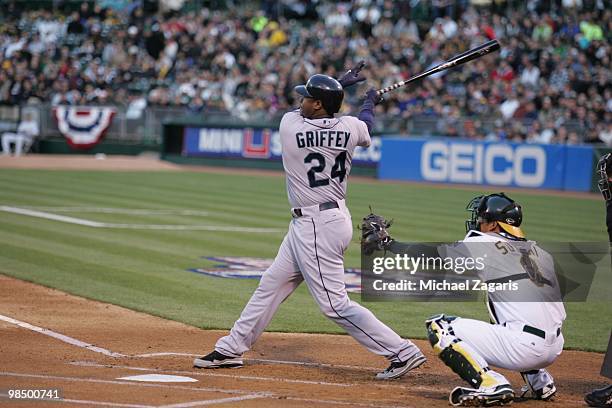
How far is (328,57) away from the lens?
103ft

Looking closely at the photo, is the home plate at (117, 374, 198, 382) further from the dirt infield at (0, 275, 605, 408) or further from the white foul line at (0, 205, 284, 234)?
the white foul line at (0, 205, 284, 234)

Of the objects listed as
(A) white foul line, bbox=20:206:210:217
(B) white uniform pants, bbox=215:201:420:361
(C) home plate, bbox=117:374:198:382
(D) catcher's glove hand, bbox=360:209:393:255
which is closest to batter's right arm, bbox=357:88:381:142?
(B) white uniform pants, bbox=215:201:420:361

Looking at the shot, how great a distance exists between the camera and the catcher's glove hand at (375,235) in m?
6.47

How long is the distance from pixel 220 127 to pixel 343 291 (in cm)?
2331

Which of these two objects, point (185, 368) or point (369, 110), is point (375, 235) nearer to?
point (369, 110)

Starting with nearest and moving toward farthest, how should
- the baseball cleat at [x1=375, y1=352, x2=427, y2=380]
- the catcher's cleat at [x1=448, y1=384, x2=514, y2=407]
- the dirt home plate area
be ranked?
the catcher's cleat at [x1=448, y1=384, x2=514, y2=407] < the dirt home plate area < the baseball cleat at [x1=375, y1=352, x2=427, y2=380]

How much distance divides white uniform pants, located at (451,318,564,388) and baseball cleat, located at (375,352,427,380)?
0.74 meters

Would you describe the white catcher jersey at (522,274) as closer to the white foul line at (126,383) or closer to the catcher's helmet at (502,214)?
A: the catcher's helmet at (502,214)

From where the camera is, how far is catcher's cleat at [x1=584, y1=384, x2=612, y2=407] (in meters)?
6.32

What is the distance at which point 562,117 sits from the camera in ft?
82.4

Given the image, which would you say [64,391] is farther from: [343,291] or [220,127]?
[220,127]

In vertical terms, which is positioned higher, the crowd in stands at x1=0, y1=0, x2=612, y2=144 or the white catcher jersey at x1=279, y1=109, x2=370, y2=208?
the crowd in stands at x1=0, y1=0, x2=612, y2=144

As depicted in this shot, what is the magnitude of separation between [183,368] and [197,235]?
7.68 meters

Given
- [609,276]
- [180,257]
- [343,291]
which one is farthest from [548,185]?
[343,291]
